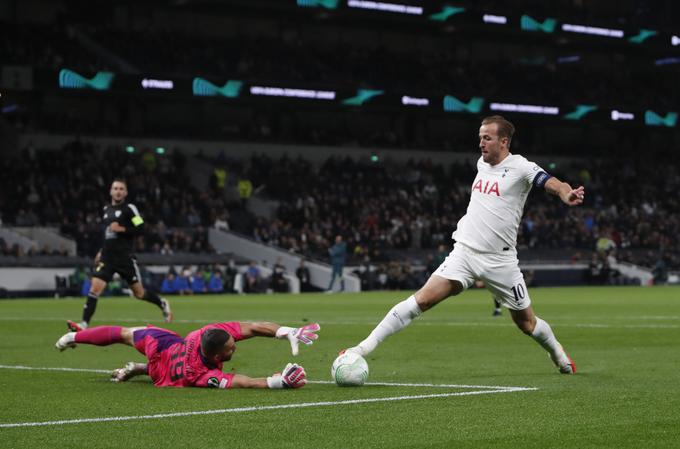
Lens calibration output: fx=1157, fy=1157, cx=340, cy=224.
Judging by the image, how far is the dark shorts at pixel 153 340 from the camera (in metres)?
10.5

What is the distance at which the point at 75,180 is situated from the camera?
48625mm

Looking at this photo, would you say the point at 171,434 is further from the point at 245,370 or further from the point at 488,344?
the point at 488,344

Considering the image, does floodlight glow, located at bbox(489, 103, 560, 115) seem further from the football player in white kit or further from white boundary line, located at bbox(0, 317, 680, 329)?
the football player in white kit

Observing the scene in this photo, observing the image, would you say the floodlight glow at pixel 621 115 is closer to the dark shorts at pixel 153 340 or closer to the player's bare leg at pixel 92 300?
the player's bare leg at pixel 92 300

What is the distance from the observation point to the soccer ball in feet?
33.7

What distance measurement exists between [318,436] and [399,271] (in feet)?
131

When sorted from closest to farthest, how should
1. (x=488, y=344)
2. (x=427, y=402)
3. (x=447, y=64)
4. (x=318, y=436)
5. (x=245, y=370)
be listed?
1. (x=318, y=436)
2. (x=427, y=402)
3. (x=245, y=370)
4. (x=488, y=344)
5. (x=447, y=64)

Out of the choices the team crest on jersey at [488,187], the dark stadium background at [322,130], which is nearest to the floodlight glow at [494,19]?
the dark stadium background at [322,130]

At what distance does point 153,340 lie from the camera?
1057 centimetres

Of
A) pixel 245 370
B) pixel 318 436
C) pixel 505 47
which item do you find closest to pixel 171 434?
pixel 318 436

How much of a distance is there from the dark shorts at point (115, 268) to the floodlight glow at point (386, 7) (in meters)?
39.9

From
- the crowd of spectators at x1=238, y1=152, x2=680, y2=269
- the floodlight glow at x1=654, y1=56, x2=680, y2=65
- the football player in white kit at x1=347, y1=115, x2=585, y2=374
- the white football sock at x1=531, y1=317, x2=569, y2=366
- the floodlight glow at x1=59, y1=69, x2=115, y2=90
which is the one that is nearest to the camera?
the football player in white kit at x1=347, y1=115, x2=585, y2=374

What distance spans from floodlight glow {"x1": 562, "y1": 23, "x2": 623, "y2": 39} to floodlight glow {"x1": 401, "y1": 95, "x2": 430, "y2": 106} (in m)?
10.4

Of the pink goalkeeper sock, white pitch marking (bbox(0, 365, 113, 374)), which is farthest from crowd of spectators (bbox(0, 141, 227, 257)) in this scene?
the pink goalkeeper sock
